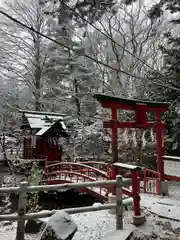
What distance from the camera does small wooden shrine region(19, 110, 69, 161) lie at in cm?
1366

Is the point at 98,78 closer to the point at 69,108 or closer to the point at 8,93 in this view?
the point at 69,108

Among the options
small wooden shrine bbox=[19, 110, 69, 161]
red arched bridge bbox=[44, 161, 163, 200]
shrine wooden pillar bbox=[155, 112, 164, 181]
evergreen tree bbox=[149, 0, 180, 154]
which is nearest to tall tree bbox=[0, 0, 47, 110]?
small wooden shrine bbox=[19, 110, 69, 161]

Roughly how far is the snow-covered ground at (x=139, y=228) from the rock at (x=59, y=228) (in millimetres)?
613

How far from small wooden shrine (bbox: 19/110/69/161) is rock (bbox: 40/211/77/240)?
10.3 meters

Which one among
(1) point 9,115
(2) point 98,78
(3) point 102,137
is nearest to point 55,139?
(3) point 102,137

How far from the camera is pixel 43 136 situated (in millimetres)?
Result: 13547

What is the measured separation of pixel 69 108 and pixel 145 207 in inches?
490

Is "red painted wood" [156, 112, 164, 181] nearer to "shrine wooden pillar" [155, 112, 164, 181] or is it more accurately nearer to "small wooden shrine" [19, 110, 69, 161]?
"shrine wooden pillar" [155, 112, 164, 181]

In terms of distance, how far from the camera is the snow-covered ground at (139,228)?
3838 mm

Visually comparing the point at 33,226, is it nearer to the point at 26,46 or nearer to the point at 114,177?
the point at 114,177

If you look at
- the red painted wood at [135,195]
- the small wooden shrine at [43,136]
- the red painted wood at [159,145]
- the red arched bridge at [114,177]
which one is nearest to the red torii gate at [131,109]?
the red painted wood at [159,145]

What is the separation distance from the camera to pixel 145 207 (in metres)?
5.50

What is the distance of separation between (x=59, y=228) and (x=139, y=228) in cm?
174

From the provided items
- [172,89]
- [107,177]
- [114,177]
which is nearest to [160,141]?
[107,177]
